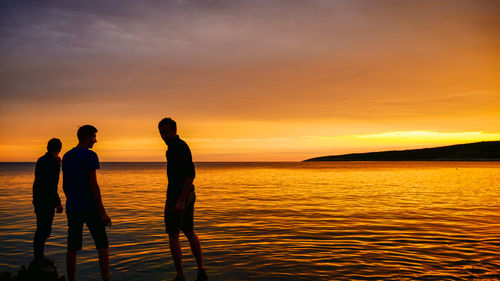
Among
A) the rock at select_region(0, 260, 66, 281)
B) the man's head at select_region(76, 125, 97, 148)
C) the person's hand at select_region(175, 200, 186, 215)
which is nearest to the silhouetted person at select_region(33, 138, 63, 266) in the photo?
the rock at select_region(0, 260, 66, 281)

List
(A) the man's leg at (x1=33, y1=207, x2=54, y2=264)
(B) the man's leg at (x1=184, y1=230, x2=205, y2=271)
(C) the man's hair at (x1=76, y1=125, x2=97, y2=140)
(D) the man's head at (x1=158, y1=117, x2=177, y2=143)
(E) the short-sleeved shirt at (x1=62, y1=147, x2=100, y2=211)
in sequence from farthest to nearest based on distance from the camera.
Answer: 1. (A) the man's leg at (x1=33, y1=207, x2=54, y2=264)
2. (B) the man's leg at (x1=184, y1=230, x2=205, y2=271)
3. (D) the man's head at (x1=158, y1=117, x2=177, y2=143)
4. (C) the man's hair at (x1=76, y1=125, x2=97, y2=140)
5. (E) the short-sleeved shirt at (x1=62, y1=147, x2=100, y2=211)

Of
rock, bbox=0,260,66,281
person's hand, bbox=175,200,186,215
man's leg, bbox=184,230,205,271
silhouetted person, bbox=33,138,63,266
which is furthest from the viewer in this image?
silhouetted person, bbox=33,138,63,266

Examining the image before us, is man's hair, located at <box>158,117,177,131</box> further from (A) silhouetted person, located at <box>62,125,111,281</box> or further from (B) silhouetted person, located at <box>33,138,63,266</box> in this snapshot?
(B) silhouetted person, located at <box>33,138,63,266</box>

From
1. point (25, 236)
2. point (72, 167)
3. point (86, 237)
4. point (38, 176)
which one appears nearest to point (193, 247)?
point (72, 167)

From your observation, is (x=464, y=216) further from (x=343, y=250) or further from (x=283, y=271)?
(x=283, y=271)

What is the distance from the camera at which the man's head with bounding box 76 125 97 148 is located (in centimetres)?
601

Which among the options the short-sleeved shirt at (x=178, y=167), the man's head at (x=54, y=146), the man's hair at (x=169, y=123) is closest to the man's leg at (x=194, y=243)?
the short-sleeved shirt at (x=178, y=167)

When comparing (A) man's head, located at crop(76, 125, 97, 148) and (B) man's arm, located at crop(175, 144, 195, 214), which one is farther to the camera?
(B) man's arm, located at crop(175, 144, 195, 214)

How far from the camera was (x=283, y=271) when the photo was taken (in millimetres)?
7453

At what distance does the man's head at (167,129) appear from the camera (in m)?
6.68

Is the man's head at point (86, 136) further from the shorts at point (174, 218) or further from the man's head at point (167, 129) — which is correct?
the shorts at point (174, 218)

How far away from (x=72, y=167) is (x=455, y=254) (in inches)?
342

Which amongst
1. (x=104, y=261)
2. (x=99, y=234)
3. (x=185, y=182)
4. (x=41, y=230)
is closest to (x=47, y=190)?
(x=41, y=230)

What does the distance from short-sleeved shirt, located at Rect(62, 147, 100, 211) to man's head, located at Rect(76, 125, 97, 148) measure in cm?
13
